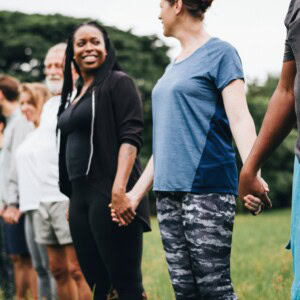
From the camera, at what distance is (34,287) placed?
612 centimetres

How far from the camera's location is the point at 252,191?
2.59 metres

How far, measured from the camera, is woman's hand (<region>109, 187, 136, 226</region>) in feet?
12.4

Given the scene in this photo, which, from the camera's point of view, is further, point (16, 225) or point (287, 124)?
point (16, 225)

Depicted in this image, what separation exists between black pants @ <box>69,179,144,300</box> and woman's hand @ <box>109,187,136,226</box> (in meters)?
0.13

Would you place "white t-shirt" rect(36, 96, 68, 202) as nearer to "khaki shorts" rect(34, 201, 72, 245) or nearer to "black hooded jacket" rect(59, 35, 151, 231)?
"khaki shorts" rect(34, 201, 72, 245)

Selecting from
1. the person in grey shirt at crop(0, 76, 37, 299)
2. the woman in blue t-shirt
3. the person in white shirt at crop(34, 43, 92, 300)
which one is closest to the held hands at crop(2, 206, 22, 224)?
the person in grey shirt at crop(0, 76, 37, 299)

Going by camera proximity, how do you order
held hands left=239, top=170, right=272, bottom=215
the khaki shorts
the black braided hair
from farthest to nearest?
the khaki shorts
the black braided hair
held hands left=239, top=170, right=272, bottom=215

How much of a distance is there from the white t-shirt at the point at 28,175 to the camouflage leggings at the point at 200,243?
2.39 meters

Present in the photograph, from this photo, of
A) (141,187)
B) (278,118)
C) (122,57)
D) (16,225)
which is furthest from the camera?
(122,57)

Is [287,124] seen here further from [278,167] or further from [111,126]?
[278,167]

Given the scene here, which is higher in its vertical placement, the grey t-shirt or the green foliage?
the grey t-shirt

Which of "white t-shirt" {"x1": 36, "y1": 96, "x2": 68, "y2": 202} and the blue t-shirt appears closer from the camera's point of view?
the blue t-shirt

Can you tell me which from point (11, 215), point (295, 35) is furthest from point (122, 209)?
point (11, 215)

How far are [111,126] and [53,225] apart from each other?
122 cm
